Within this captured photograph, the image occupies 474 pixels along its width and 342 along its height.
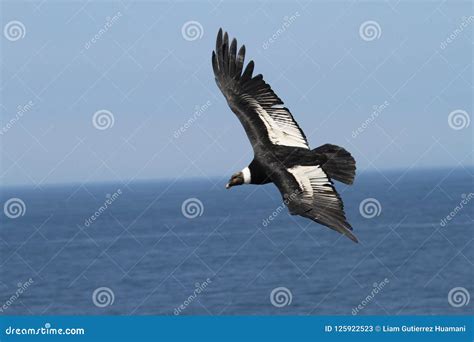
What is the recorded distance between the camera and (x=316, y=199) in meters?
12.5

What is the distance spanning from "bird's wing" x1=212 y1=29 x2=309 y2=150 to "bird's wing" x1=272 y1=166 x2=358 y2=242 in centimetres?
81

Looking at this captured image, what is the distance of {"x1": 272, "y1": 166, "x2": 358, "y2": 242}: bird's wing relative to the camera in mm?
11969

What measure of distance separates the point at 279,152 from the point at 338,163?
103cm

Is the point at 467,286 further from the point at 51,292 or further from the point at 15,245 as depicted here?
the point at 15,245

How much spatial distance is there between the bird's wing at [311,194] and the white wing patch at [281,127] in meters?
0.73

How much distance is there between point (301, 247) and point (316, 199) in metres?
72.2

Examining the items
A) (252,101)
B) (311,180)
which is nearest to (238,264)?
(252,101)

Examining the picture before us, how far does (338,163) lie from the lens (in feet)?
44.8
